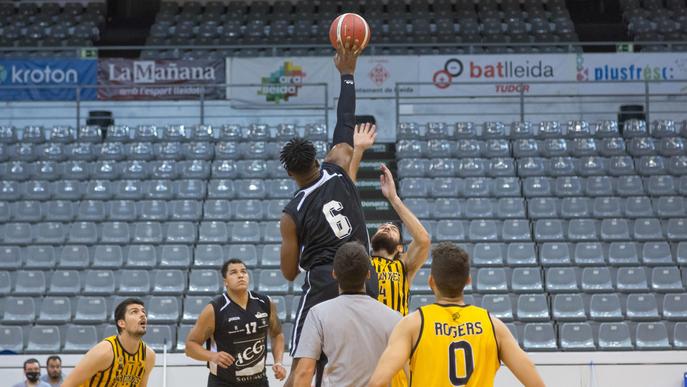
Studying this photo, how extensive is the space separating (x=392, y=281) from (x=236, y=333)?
4.18 ft

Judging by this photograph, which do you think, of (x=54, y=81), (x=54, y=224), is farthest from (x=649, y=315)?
(x=54, y=81)

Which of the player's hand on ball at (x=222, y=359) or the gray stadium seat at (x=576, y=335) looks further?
the gray stadium seat at (x=576, y=335)

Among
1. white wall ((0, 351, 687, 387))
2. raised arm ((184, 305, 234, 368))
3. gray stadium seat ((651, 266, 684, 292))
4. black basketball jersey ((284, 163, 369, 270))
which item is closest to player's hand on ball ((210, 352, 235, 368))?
raised arm ((184, 305, 234, 368))

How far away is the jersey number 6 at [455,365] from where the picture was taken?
4.52 metres

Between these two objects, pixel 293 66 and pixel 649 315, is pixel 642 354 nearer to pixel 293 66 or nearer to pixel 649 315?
pixel 649 315

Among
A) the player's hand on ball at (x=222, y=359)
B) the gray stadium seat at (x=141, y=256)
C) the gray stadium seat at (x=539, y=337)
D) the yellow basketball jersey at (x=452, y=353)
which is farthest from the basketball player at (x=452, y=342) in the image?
the gray stadium seat at (x=141, y=256)

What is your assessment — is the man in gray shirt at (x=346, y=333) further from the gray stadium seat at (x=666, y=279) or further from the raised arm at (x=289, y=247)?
the gray stadium seat at (x=666, y=279)

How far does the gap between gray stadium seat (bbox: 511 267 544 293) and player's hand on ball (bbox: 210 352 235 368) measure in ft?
22.8

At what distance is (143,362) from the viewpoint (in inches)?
286

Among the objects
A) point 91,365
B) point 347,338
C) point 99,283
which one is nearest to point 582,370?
point 99,283

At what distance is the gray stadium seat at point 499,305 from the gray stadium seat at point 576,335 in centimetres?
68

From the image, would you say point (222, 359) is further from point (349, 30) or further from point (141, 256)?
point (141, 256)

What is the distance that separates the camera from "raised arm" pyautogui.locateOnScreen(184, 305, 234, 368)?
285 inches

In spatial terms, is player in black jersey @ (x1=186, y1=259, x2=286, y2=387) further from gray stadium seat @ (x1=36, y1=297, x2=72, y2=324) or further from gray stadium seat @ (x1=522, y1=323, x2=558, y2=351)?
gray stadium seat @ (x1=36, y1=297, x2=72, y2=324)
